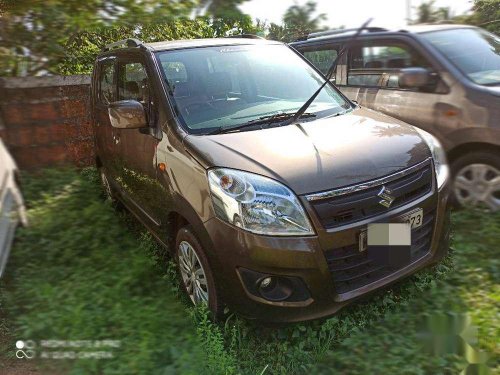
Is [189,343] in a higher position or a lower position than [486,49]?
lower

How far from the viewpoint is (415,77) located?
4.13 meters

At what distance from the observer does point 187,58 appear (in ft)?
12.2

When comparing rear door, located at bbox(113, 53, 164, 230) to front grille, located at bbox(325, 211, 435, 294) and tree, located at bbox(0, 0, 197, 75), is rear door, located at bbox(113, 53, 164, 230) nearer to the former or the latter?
tree, located at bbox(0, 0, 197, 75)

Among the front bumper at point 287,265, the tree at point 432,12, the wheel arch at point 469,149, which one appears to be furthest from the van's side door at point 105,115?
the tree at point 432,12

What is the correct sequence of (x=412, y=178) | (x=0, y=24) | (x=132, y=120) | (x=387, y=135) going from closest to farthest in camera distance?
1. (x=412, y=178)
2. (x=387, y=135)
3. (x=132, y=120)
4. (x=0, y=24)

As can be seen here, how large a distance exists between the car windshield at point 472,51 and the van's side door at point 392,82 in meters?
0.22

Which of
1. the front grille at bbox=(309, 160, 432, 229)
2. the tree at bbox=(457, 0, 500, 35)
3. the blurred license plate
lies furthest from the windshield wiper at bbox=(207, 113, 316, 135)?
the tree at bbox=(457, 0, 500, 35)

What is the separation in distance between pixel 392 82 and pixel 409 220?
7.69 ft

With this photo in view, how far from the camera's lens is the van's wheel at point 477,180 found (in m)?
3.88

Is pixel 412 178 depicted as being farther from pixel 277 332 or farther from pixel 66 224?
pixel 66 224

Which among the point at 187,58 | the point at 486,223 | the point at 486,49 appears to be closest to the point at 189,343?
the point at 187,58

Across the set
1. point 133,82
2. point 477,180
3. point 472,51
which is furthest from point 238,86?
point 472,51

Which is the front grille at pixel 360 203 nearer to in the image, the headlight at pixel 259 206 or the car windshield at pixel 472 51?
the headlight at pixel 259 206

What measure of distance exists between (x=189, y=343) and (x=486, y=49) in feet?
12.6
